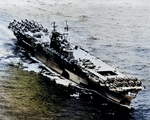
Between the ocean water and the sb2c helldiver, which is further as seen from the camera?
the ocean water

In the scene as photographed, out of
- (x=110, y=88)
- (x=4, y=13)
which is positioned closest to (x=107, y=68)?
(x=110, y=88)

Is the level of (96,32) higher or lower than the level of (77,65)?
higher

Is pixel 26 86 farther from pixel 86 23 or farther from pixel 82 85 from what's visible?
pixel 86 23

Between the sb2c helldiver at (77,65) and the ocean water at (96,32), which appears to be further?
the ocean water at (96,32)
